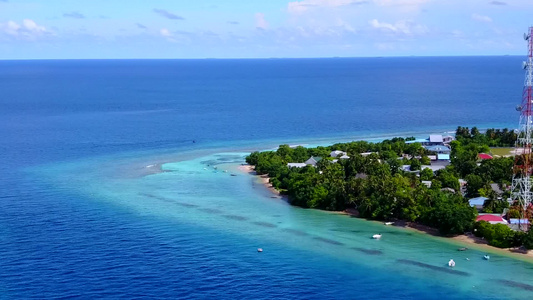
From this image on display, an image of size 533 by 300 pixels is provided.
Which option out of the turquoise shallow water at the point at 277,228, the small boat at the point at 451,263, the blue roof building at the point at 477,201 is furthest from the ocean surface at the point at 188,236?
the blue roof building at the point at 477,201

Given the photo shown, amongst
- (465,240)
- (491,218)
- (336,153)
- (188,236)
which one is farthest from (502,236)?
(336,153)

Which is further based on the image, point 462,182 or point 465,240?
point 462,182

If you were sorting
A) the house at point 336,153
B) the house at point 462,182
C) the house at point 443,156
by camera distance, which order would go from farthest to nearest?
the house at point 336,153, the house at point 443,156, the house at point 462,182

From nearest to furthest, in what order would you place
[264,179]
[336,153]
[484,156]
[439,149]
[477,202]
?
1. [477,202]
2. [264,179]
3. [484,156]
4. [336,153]
5. [439,149]

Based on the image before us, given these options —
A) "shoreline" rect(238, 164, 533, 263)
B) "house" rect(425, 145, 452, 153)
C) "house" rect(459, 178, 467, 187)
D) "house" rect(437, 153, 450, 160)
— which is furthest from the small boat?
"house" rect(425, 145, 452, 153)

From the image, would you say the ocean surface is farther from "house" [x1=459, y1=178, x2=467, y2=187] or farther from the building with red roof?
the building with red roof

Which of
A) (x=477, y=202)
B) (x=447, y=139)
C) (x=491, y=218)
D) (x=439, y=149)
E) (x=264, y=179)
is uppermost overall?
(x=447, y=139)

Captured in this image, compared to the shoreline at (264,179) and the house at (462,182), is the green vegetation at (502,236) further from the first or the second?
the shoreline at (264,179)

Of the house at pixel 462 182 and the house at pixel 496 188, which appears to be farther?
the house at pixel 462 182

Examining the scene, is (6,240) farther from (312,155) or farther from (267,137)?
(267,137)

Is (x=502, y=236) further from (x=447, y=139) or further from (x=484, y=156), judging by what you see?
(x=447, y=139)
